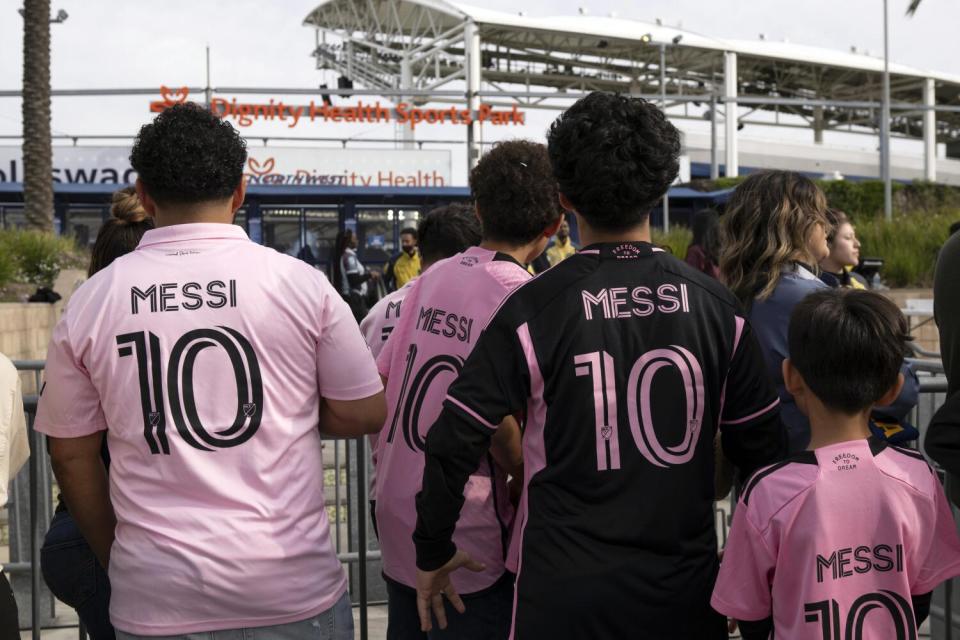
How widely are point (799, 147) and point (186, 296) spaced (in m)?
53.4

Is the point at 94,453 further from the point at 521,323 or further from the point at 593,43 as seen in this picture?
the point at 593,43

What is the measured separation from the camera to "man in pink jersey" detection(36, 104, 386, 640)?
2.35 metres

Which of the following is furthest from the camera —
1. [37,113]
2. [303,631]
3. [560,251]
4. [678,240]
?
[678,240]

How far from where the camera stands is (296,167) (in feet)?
102

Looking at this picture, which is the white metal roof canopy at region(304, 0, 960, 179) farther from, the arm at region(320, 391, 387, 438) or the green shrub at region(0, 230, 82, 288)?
the arm at region(320, 391, 387, 438)

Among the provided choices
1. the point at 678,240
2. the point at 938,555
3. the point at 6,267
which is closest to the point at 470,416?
the point at 938,555

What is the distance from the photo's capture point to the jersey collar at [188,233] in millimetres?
2475

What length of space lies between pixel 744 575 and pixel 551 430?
1.85ft


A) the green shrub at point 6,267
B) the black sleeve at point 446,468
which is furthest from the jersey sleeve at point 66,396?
the green shrub at point 6,267

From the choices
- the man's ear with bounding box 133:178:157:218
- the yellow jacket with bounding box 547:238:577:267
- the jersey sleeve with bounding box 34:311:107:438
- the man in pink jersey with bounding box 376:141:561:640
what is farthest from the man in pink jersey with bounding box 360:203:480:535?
the yellow jacket with bounding box 547:238:577:267

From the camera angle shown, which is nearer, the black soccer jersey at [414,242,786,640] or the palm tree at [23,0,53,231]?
the black soccer jersey at [414,242,786,640]

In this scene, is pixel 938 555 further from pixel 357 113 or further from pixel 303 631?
pixel 357 113

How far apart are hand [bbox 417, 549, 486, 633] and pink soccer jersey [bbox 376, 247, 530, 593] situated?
0.22ft

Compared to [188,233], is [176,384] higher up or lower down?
lower down
